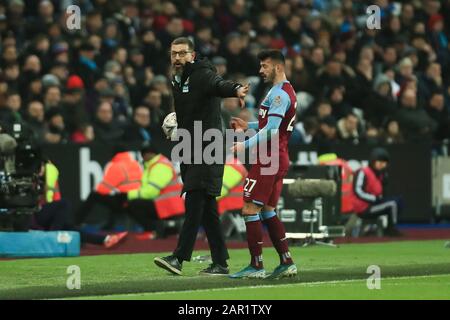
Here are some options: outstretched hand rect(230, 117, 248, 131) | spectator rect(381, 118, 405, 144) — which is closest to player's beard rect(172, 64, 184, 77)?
outstretched hand rect(230, 117, 248, 131)

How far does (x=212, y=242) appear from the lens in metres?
13.7

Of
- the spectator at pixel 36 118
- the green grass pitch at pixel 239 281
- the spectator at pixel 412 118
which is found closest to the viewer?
the green grass pitch at pixel 239 281

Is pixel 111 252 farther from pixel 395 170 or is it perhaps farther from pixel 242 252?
pixel 395 170

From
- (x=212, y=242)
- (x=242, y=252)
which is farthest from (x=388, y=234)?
(x=212, y=242)

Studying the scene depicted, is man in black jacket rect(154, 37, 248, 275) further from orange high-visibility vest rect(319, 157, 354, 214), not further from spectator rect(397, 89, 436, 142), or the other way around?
→ spectator rect(397, 89, 436, 142)

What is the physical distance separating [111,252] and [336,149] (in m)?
6.63

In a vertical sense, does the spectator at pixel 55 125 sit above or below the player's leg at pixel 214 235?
above

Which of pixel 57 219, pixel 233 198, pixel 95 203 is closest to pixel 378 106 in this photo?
pixel 233 198

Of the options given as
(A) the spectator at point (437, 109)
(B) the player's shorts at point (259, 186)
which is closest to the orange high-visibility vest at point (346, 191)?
(A) the spectator at point (437, 109)

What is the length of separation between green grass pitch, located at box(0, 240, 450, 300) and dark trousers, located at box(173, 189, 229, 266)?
0.28m

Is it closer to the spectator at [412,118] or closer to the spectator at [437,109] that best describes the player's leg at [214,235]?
the spectator at [412,118]

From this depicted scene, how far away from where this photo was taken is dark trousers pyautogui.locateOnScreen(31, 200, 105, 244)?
18.2 m

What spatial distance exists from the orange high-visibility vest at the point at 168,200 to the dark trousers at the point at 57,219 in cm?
270

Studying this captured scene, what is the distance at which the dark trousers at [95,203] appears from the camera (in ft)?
70.1
